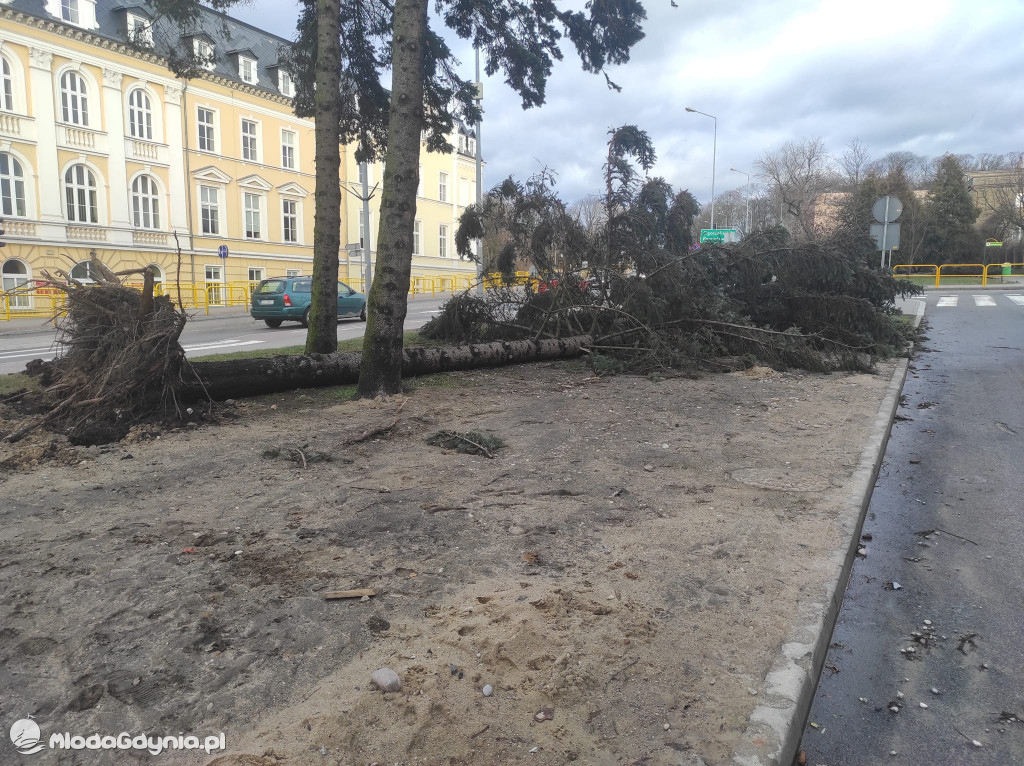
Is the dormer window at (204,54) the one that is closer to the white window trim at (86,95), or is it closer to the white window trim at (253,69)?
the white window trim at (86,95)

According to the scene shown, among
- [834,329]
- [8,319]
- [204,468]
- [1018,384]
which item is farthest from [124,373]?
[8,319]

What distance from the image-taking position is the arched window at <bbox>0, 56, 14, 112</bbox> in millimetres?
27578

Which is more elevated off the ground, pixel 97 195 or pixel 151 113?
pixel 151 113

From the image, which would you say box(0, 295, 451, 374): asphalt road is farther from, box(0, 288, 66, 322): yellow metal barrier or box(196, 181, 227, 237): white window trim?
box(196, 181, 227, 237): white window trim

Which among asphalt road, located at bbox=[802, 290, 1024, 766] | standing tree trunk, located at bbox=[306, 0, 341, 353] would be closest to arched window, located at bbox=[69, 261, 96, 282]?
standing tree trunk, located at bbox=[306, 0, 341, 353]

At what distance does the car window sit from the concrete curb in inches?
739

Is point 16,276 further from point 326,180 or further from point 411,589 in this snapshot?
point 411,589

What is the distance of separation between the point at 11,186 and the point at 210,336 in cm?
1688

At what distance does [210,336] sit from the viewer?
61.2 ft

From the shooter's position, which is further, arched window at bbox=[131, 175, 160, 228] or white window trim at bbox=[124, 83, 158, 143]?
arched window at bbox=[131, 175, 160, 228]

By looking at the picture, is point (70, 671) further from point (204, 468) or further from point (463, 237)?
point (463, 237)

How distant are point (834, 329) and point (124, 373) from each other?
10.1m

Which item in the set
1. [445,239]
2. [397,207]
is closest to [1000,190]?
[445,239]

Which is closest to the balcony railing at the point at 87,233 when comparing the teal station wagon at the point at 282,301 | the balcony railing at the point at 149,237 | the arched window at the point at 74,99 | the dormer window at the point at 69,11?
the balcony railing at the point at 149,237
